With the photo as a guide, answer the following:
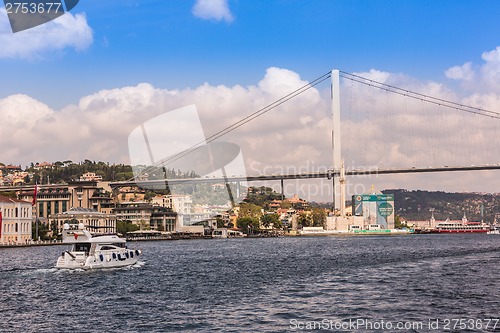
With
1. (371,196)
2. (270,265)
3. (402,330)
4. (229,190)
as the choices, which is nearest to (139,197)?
(229,190)

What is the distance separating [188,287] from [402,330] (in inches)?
423

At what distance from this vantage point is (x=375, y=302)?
20.1 metres

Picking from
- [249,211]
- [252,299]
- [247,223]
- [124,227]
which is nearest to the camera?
[252,299]

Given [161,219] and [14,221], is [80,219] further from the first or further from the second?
[14,221]

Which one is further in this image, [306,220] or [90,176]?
[90,176]

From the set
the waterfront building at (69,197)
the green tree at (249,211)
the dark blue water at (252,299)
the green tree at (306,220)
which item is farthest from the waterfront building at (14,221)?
the green tree at (306,220)

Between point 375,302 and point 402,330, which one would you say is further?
point 375,302

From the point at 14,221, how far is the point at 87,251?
137 ft

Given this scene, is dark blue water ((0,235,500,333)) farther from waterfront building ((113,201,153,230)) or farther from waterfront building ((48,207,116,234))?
waterfront building ((113,201,153,230))

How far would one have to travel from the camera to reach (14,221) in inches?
2810

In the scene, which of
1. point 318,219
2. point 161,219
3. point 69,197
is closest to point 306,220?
point 318,219

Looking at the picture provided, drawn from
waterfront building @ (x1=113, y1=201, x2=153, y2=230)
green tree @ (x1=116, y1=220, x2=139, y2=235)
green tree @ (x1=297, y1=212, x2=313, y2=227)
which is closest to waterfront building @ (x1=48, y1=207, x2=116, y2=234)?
green tree @ (x1=116, y1=220, x2=139, y2=235)

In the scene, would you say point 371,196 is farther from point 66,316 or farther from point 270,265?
point 66,316

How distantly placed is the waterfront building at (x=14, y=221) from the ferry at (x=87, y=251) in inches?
1468
